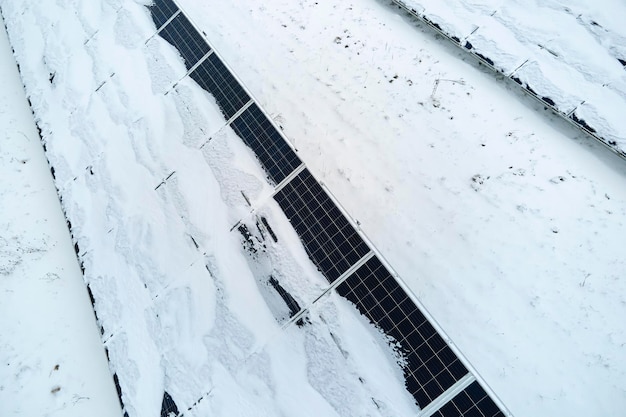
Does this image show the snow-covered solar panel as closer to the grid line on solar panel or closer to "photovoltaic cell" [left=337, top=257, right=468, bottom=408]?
the grid line on solar panel

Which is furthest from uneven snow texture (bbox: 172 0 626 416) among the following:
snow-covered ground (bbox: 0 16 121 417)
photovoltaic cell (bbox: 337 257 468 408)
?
snow-covered ground (bbox: 0 16 121 417)

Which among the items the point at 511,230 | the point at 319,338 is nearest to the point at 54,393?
the point at 319,338

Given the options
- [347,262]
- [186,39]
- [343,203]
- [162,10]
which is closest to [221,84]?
[186,39]

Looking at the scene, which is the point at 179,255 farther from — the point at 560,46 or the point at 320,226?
the point at 560,46

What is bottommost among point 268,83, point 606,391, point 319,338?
point 606,391

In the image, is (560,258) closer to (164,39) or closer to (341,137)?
(341,137)

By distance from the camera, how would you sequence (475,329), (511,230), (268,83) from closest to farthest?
(475,329), (511,230), (268,83)
